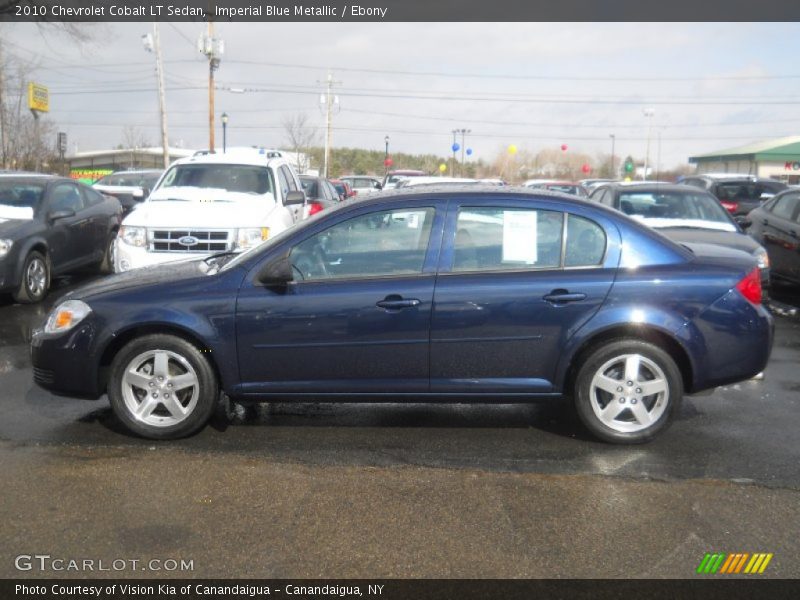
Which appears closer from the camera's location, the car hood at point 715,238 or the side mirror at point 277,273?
the side mirror at point 277,273

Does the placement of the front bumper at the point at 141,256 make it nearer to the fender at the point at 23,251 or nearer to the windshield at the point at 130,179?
the fender at the point at 23,251

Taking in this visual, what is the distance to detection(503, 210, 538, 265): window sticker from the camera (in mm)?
5078

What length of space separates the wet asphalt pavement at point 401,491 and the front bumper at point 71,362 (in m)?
0.33

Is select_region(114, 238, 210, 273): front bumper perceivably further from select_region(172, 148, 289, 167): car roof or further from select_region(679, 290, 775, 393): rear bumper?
select_region(679, 290, 775, 393): rear bumper

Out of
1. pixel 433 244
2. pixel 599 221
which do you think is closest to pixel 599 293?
pixel 599 221

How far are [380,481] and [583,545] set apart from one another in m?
1.21

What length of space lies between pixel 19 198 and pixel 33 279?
48.4 inches

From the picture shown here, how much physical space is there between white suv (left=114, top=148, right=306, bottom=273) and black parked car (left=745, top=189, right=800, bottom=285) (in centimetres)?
646

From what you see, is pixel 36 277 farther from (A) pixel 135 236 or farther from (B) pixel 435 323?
(B) pixel 435 323

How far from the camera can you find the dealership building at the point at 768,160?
169 ft

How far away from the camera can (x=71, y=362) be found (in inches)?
197

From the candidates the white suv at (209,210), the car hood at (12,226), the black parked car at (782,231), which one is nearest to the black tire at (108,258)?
the car hood at (12,226)
